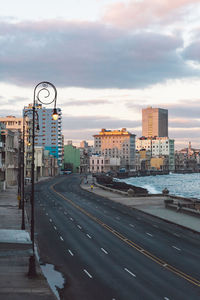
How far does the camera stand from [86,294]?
2142 centimetres

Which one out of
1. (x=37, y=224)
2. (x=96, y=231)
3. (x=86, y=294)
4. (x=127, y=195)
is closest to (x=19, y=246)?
(x=86, y=294)

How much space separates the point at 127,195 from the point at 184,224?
43.3 m

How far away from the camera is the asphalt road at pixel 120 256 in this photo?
73.2 feet

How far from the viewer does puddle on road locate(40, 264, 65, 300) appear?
2293 cm

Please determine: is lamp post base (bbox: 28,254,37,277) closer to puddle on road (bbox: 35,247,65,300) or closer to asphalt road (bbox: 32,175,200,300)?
puddle on road (bbox: 35,247,65,300)

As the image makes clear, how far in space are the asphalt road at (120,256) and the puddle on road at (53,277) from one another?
0.39m

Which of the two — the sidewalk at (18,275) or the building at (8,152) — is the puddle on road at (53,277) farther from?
the building at (8,152)

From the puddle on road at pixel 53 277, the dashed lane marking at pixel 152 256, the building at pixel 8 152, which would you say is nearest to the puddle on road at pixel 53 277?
the puddle on road at pixel 53 277

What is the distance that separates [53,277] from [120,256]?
22.9 ft

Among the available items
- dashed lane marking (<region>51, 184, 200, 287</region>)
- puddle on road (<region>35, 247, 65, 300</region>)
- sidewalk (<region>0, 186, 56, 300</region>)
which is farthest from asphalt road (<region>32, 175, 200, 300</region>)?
sidewalk (<region>0, 186, 56, 300</region>)

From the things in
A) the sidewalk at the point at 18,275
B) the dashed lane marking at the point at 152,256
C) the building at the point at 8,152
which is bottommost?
the dashed lane marking at the point at 152,256

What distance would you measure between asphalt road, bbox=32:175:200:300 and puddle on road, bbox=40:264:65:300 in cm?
39

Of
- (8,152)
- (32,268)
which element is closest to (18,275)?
(32,268)

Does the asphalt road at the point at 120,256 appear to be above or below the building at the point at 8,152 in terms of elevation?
below
